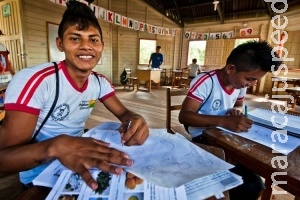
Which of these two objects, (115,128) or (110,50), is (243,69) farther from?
(110,50)

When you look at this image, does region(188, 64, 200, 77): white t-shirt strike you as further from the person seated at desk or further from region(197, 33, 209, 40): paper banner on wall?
the person seated at desk

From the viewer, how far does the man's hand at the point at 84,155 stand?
49 centimetres

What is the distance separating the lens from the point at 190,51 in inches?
347

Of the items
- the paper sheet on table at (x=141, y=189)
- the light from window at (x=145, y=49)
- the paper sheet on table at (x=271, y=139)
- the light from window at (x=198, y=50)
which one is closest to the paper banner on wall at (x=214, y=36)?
the light from window at (x=198, y=50)

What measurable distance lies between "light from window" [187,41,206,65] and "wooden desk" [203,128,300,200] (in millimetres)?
8111

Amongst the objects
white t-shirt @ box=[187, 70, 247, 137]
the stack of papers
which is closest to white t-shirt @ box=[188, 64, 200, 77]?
white t-shirt @ box=[187, 70, 247, 137]

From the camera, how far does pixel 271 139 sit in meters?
0.77

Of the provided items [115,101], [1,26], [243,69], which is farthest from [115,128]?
[1,26]

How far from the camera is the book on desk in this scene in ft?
2.39

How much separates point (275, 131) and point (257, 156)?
303mm

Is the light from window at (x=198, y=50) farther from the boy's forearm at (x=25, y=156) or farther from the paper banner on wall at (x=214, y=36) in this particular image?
the boy's forearm at (x=25, y=156)

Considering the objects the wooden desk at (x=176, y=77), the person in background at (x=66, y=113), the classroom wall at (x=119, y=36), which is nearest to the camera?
the person in background at (x=66, y=113)

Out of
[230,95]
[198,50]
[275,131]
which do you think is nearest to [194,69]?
[198,50]

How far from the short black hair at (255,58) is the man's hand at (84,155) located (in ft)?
3.14
